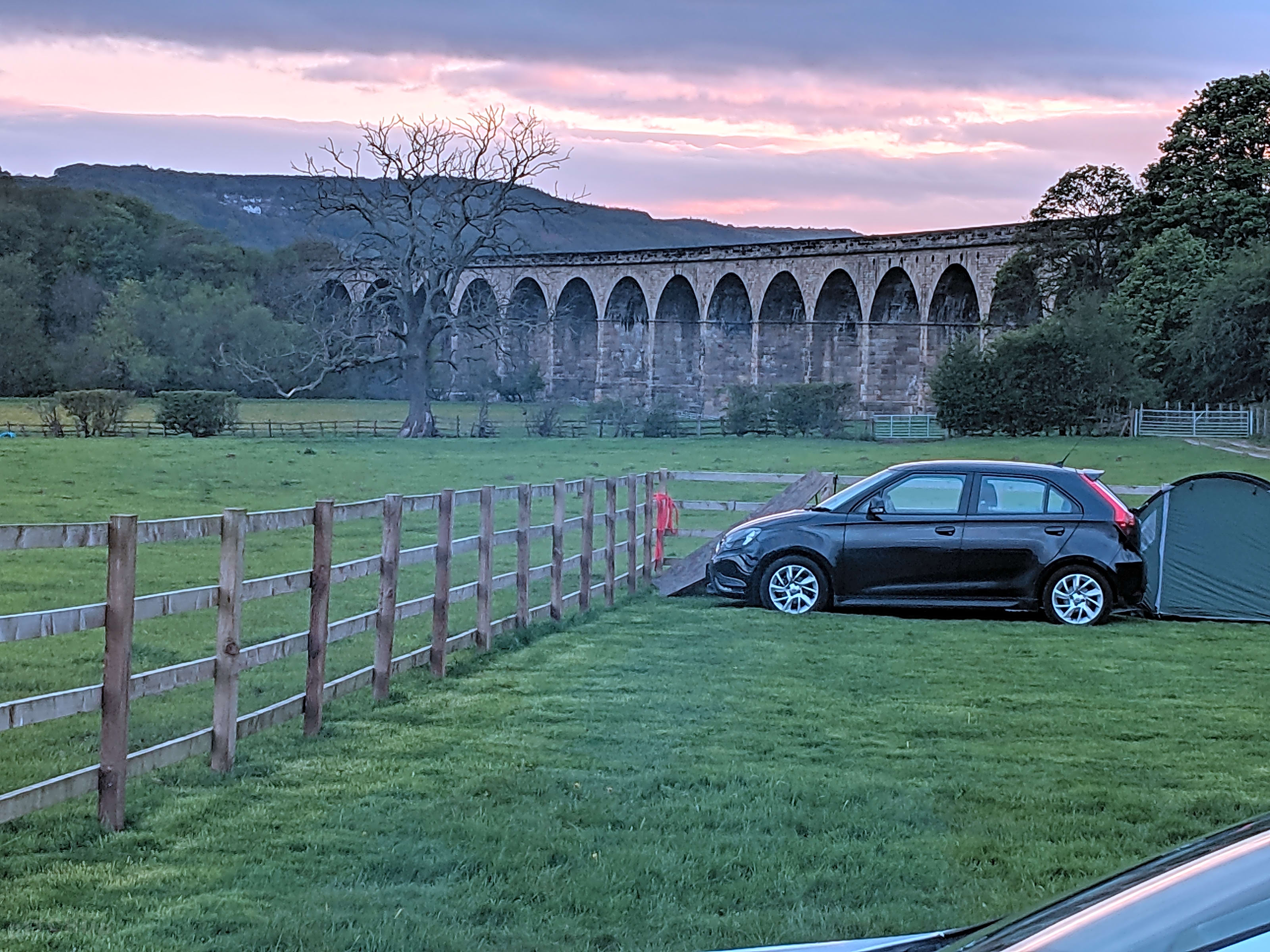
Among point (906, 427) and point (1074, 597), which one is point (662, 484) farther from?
point (906, 427)

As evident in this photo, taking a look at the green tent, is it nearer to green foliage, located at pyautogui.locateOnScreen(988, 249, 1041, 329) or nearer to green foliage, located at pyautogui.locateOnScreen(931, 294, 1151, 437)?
green foliage, located at pyautogui.locateOnScreen(931, 294, 1151, 437)

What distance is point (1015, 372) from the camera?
4659cm

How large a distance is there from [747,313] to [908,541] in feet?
209

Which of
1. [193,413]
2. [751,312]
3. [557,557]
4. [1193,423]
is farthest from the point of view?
[751,312]

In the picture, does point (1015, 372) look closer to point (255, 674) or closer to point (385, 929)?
point (255, 674)

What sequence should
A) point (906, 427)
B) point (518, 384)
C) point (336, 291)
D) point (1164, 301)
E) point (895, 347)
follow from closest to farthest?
point (1164, 301), point (906, 427), point (895, 347), point (518, 384), point (336, 291)

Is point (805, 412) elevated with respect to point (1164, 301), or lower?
lower

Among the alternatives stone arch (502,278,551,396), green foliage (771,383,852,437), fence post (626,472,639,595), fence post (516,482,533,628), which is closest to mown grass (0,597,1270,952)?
fence post (516,482,533,628)

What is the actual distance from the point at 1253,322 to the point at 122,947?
4598cm

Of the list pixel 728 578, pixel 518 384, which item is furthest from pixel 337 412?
pixel 728 578

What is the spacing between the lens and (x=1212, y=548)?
12.4 meters

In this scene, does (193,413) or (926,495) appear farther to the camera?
(193,413)

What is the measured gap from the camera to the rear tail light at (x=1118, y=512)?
11.7 meters

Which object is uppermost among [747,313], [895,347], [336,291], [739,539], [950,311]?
[336,291]
